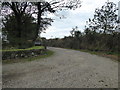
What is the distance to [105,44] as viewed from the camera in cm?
1040

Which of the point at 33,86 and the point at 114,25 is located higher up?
the point at 114,25

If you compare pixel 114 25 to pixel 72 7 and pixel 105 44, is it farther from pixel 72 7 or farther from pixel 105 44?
pixel 72 7

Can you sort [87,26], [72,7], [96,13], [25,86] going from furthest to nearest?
[87,26]
[96,13]
[72,7]
[25,86]

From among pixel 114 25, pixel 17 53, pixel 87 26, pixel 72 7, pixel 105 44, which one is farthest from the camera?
pixel 87 26

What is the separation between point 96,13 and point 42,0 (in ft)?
26.9

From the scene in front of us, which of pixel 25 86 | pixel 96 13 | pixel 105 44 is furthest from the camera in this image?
pixel 96 13

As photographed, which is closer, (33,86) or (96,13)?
(33,86)

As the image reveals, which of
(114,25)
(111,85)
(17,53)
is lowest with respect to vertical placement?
(111,85)

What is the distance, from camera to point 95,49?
1188cm

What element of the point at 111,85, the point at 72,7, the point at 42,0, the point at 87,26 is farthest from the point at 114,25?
the point at 111,85

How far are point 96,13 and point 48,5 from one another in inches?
290

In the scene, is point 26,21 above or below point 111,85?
above

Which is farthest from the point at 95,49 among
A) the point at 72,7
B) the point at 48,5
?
Result: the point at 48,5

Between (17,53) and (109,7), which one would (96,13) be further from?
(17,53)
